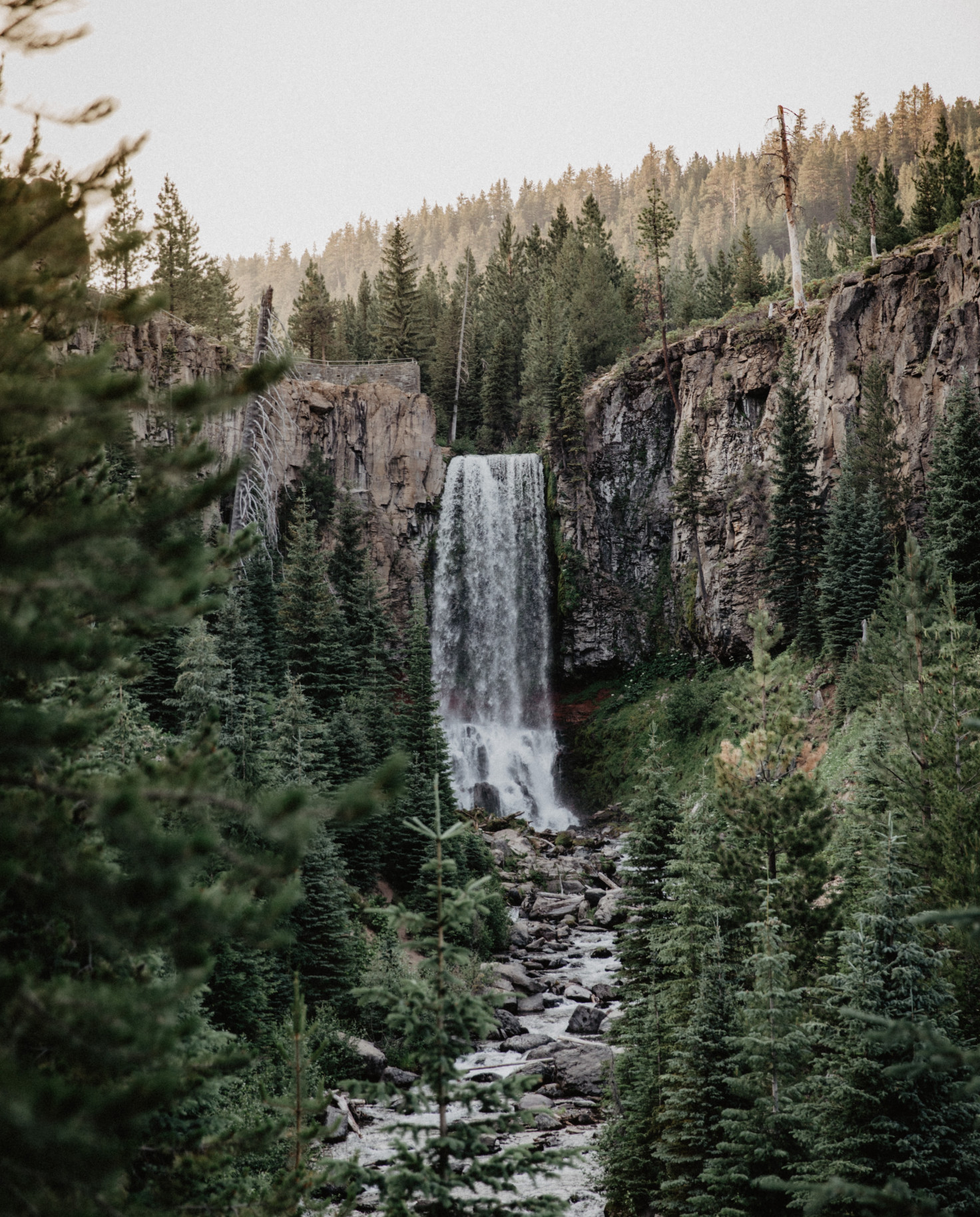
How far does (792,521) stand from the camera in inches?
1410

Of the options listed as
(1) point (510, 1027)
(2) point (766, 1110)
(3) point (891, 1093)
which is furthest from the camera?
(1) point (510, 1027)

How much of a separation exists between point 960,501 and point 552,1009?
2057cm

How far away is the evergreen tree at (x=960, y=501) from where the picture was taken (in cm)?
2575

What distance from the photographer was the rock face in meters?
32.8

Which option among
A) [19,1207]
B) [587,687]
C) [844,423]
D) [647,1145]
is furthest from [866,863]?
[587,687]

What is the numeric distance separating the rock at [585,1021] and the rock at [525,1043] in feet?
2.20

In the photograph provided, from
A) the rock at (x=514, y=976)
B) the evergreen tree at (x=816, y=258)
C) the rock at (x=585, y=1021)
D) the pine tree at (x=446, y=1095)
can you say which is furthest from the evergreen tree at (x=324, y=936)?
the evergreen tree at (x=816, y=258)

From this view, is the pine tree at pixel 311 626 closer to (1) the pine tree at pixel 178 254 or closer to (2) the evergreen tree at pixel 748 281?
(1) the pine tree at pixel 178 254

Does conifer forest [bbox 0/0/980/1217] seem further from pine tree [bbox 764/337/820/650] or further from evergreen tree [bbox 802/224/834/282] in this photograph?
evergreen tree [bbox 802/224/834/282]

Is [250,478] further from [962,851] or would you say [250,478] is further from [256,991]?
[962,851]

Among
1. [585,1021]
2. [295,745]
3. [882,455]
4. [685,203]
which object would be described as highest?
[685,203]

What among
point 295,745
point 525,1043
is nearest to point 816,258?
point 295,745

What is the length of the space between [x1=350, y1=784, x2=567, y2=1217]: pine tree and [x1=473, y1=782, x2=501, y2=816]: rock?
3168cm

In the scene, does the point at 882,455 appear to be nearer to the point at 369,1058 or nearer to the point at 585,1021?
the point at 585,1021
